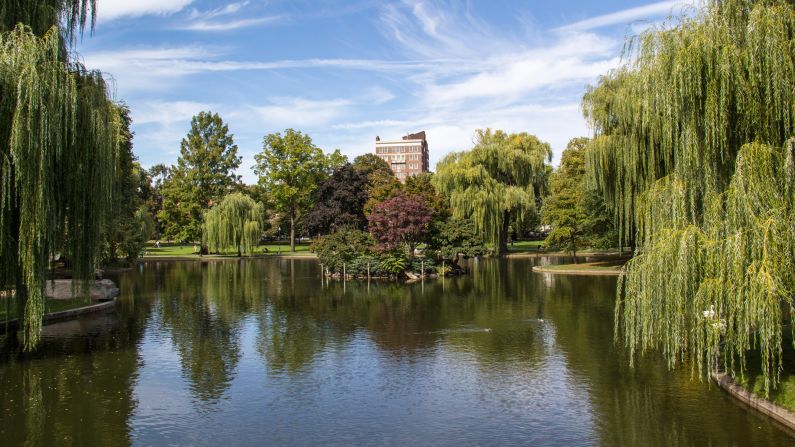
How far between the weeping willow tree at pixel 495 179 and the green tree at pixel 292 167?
71.6 ft

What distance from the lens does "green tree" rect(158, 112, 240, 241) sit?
69250mm

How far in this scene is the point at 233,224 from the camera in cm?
6191

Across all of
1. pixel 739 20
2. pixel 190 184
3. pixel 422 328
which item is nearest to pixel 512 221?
pixel 190 184

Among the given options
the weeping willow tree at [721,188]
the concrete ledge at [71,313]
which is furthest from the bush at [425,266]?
the weeping willow tree at [721,188]

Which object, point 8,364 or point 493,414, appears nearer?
point 493,414

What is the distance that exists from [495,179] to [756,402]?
152 feet

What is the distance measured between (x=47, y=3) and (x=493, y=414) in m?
16.1

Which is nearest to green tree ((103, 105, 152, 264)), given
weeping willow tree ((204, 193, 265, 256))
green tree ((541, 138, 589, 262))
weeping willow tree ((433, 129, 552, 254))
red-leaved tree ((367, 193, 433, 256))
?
weeping willow tree ((204, 193, 265, 256))

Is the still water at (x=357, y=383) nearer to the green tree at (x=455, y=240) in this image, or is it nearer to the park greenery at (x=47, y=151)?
the park greenery at (x=47, y=151)

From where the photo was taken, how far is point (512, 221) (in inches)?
2773

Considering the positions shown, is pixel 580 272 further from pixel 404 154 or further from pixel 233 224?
pixel 404 154

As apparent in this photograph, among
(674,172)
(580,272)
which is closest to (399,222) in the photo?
(580,272)

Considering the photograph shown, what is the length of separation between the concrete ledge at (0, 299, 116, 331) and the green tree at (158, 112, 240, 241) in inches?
1649

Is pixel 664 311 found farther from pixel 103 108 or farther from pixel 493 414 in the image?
pixel 103 108
